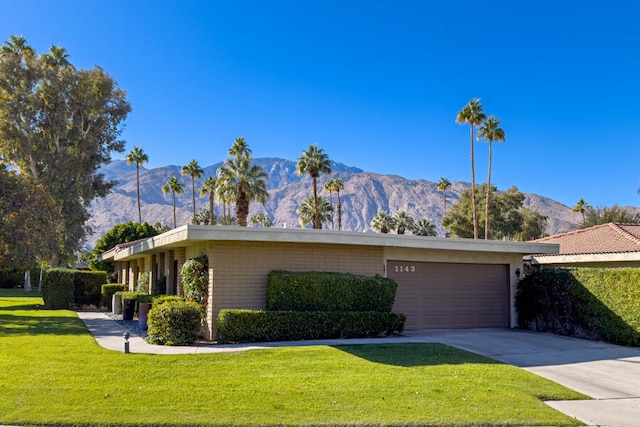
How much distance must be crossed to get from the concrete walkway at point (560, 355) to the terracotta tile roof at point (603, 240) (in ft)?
18.0

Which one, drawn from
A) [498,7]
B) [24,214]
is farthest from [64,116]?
[498,7]

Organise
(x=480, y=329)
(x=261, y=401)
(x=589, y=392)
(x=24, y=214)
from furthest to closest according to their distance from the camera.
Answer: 1. (x=24, y=214)
2. (x=480, y=329)
3. (x=589, y=392)
4. (x=261, y=401)

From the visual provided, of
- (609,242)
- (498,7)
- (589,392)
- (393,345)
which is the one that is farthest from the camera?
(498,7)

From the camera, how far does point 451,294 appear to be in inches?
650

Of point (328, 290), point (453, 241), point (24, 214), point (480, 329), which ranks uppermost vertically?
point (24, 214)

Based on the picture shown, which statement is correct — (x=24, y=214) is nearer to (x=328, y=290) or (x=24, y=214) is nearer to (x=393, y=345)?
(x=328, y=290)

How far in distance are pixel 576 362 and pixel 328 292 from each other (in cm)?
587

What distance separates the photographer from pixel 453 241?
50.5 feet

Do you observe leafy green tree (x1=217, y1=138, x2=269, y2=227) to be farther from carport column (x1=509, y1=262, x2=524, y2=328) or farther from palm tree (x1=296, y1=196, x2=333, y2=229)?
carport column (x1=509, y1=262, x2=524, y2=328)

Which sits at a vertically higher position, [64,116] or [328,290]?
[64,116]

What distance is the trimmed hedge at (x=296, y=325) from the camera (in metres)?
12.3

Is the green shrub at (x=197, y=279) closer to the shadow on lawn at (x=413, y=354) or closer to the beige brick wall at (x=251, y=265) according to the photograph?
the beige brick wall at (x=251, y=265)

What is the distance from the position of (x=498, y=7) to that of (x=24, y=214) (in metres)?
22.4

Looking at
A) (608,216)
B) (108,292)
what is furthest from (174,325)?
→ (608,216)
